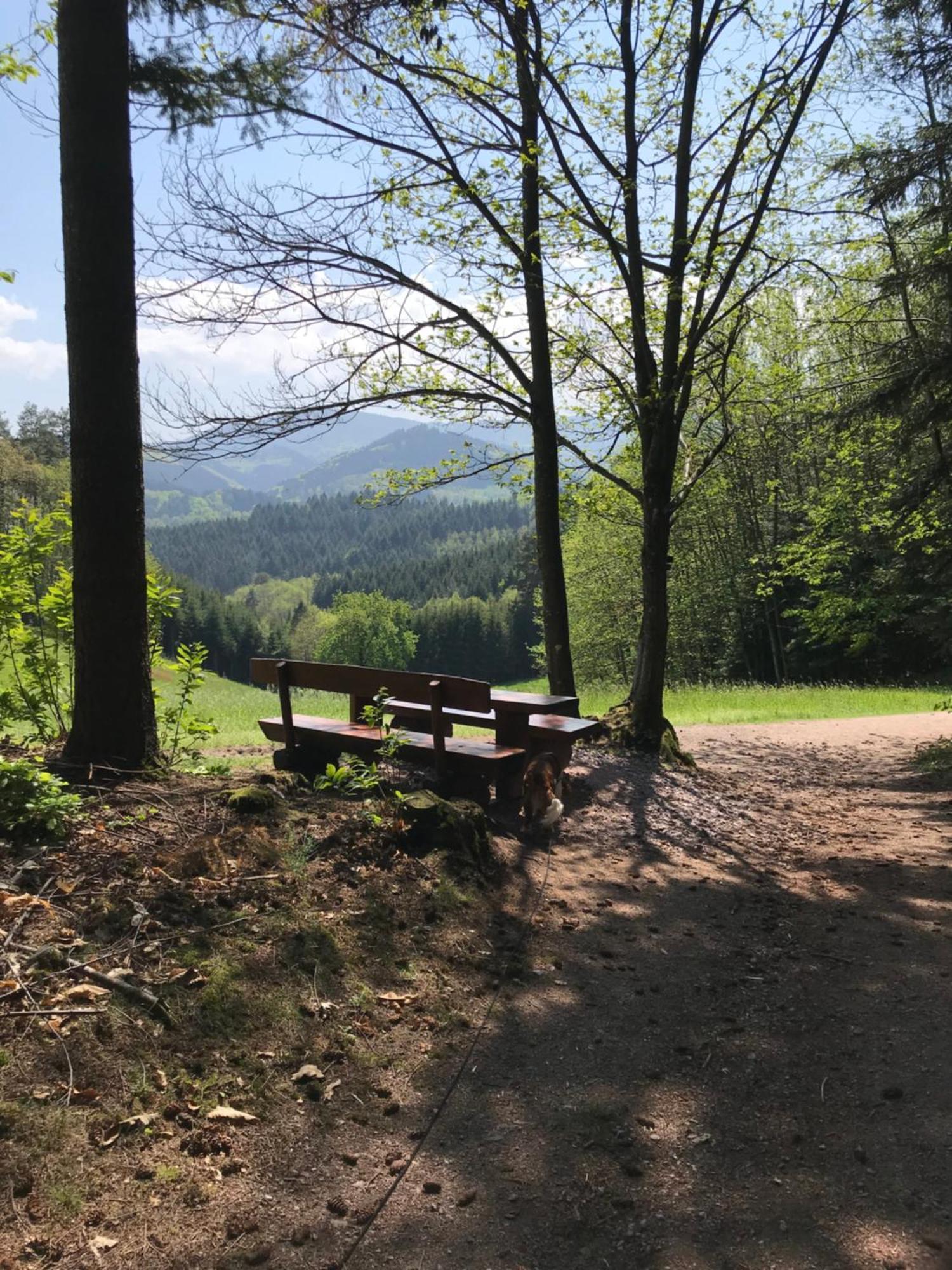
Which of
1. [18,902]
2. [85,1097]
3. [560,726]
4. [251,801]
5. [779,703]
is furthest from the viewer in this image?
[779,703]

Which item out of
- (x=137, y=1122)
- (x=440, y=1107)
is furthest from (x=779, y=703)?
(x=137, y=1122)

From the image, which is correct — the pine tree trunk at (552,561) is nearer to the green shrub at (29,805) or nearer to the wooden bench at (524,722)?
the wooden bench at (524,722)

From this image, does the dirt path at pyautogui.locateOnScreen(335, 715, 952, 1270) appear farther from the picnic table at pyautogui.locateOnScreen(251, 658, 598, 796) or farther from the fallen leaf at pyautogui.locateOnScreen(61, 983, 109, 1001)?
the fallen leaf at pyautogui.locateOnScreen(61, 983, 109, 1001)

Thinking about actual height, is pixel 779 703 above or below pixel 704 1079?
above

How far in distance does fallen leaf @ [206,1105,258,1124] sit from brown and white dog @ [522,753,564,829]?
12.1 ft

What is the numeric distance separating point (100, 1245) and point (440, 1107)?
4.16ft

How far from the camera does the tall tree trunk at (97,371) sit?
514 cm

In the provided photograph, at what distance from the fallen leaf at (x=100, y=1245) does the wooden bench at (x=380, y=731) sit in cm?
366

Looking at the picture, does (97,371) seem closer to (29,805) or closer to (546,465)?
(29,805)

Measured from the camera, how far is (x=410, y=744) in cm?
623

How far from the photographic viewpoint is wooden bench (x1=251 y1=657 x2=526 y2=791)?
5918 mm

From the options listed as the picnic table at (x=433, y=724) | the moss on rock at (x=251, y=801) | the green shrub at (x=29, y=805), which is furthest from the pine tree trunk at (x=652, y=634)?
the green shrub at (x=29, y=805)

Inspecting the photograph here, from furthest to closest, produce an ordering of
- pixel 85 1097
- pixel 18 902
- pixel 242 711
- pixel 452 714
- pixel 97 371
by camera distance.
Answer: pixel 242 711
pixel 452 714
pixel 97 371
pixel 18 902
pixel 85 1097

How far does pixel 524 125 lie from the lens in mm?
9734
